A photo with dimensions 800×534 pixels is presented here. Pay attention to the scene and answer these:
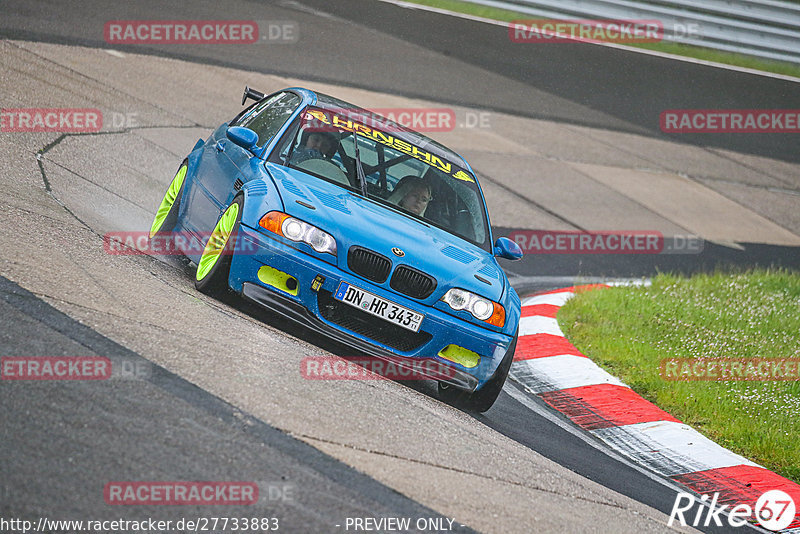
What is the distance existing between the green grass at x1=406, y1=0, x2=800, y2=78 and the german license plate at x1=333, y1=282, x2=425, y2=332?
47.9ft

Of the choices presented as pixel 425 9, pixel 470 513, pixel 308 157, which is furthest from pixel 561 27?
pixel 470 513

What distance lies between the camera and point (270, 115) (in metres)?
7.40

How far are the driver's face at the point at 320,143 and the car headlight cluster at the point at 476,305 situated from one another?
60.5 inches

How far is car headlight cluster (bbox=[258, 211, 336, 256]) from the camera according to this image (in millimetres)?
5703

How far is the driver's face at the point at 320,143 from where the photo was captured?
677cm

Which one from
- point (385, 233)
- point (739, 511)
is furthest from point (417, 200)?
point (739, 511)

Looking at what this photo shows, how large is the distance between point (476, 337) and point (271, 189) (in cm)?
152

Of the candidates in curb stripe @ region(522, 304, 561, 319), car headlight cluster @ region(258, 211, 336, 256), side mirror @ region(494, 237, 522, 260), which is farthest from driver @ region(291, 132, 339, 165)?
curb stripe @ region(522, 304, 561, 319)

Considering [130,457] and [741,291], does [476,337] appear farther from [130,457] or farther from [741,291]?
[741,291]

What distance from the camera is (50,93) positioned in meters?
10.7
